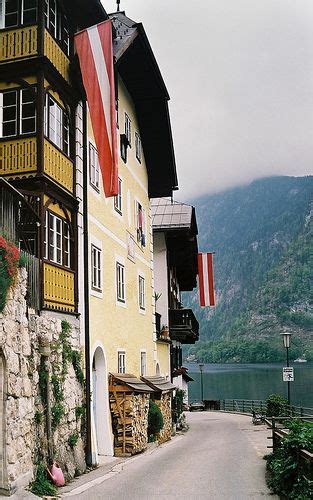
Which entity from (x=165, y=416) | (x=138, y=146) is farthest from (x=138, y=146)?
(x=165, y=416)

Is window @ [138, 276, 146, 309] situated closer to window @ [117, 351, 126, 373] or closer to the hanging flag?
window @ [117, 351, 126, 373]

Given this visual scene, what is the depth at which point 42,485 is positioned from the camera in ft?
42.2

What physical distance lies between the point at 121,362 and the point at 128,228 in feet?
15.6

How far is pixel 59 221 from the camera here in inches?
641

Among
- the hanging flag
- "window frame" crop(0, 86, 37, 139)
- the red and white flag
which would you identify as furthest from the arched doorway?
the red and white flag

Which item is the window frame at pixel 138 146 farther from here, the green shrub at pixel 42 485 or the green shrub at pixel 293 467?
the green shrub at pixel 42 485

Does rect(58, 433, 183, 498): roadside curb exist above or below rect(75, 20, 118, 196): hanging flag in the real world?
below

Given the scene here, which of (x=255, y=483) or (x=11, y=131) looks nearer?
(x=255, y=483)

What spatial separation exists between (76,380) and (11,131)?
19.9 ft

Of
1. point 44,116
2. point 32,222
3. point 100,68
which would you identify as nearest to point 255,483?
point 32,222

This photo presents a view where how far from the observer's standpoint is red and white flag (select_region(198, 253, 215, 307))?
32812 millimetres

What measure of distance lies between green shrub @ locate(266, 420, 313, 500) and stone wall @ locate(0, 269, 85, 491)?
15.1 ft

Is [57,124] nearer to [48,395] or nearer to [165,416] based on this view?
[48,395]

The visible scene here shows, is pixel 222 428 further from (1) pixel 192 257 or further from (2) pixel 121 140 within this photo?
(2) pixel 121 140
